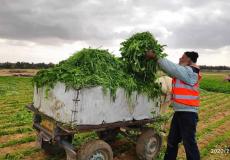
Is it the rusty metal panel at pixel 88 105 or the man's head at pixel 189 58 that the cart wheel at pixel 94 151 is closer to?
the rusty metal panel at pixel 88 105

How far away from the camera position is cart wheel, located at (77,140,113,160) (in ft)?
19.2

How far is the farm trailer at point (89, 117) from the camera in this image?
5699 mm

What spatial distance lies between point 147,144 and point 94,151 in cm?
158

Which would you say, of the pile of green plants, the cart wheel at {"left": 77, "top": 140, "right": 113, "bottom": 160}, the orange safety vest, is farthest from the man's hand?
the cart wheel at {"left": 77, "top": 140, "right": 113, "bottom": 160}

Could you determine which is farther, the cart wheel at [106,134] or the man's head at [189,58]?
the cart wheel at [106,134]

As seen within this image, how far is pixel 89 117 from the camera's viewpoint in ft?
19.1

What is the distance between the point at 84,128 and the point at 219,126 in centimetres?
716

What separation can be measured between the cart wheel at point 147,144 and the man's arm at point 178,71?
61.7 inches

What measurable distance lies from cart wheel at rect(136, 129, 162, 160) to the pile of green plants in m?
0.90

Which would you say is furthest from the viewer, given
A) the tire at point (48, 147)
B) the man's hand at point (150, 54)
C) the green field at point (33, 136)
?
the green field at point (33, 136)

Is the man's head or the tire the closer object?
the man's head
